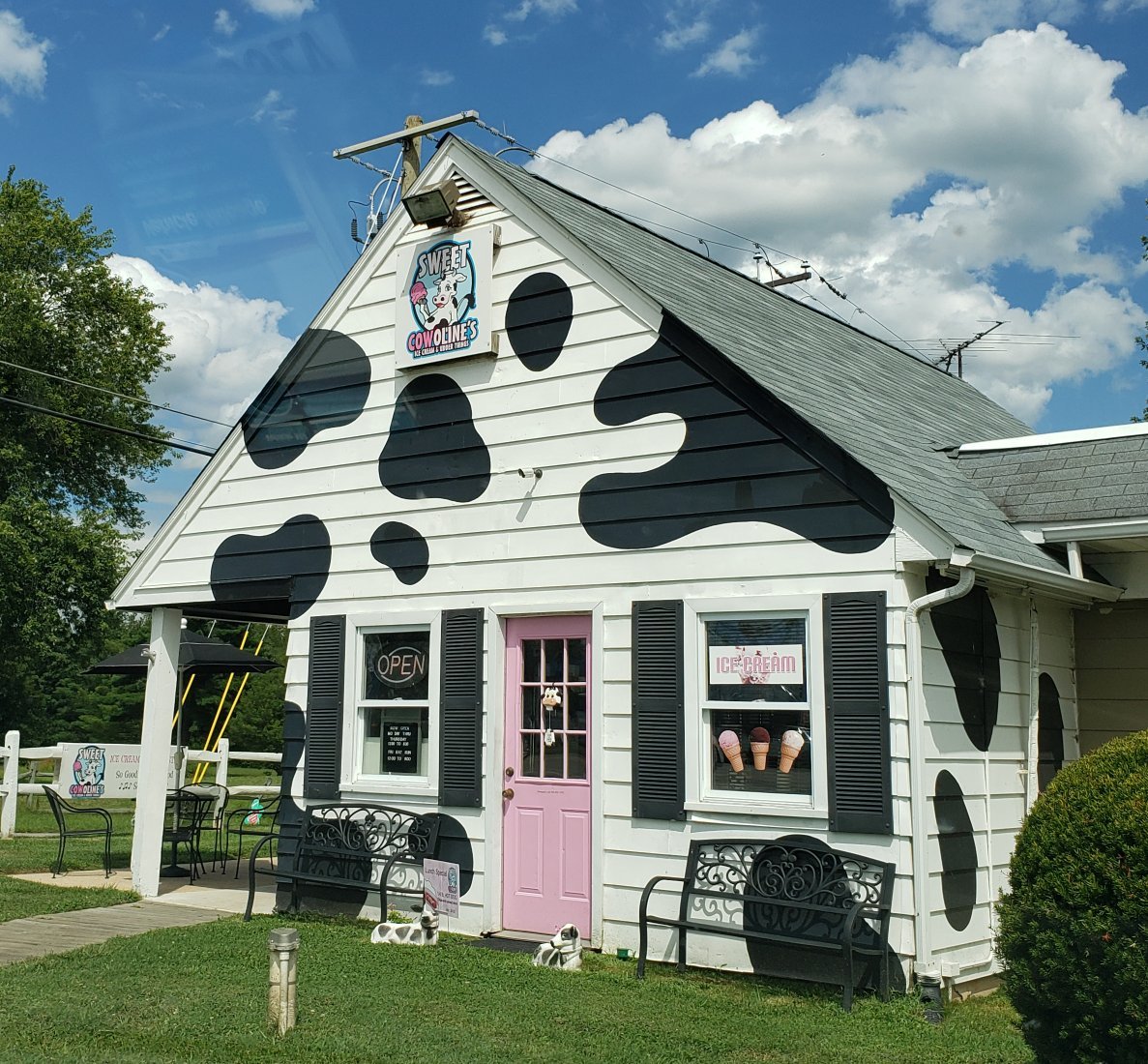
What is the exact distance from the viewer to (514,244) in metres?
9.51

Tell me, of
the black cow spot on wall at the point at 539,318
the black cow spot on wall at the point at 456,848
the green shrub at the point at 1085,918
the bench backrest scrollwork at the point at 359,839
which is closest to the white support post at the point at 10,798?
the bench backrest scrollwork at the point at 359,839

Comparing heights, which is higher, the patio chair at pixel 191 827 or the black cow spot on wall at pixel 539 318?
the black cow spot on wall at pixel 539 318

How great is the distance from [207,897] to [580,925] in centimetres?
426

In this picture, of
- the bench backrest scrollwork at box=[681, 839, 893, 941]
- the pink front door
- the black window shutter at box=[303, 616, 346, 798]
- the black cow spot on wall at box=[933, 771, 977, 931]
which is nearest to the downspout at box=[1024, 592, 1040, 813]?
the black cow spot on wall at box=[933, 771, 977, 931]

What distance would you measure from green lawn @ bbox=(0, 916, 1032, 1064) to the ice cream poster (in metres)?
1.86

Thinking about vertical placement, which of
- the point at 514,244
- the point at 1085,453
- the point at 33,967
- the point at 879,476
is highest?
the point at 514,244

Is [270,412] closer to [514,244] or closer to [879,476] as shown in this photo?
[514,244]

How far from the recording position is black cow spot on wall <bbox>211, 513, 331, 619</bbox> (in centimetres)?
1033

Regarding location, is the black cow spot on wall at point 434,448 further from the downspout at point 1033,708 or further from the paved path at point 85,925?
the downspout at point 1033,708

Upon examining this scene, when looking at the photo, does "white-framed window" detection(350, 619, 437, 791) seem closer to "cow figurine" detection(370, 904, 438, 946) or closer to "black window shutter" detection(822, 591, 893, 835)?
"cow figurine" detection(370, 904, 438, 946)

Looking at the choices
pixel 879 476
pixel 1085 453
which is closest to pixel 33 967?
pixel 879 476

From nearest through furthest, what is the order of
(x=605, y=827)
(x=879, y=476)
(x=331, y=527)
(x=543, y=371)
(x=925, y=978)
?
(x=925, y=978), (x=879, y=476), (x=605, y=827), (x=543, y=371), (x=331, y=527)

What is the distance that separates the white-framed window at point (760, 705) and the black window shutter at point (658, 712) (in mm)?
127

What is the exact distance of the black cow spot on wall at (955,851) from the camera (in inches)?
283
